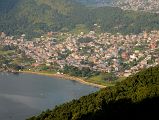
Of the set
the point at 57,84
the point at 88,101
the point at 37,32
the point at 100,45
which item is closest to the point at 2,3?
the point at 37,32

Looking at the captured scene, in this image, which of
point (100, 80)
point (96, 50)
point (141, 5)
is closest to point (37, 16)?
point (141, 5)

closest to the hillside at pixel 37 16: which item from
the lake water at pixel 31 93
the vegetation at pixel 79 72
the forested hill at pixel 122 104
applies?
the vegetation at pixel 79 72

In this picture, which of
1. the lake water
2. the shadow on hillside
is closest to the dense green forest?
the lake water

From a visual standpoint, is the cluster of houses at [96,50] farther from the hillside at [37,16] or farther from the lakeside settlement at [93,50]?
the hillside at [37,16]

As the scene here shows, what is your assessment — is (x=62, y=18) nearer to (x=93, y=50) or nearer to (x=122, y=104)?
(x=93, y=50)

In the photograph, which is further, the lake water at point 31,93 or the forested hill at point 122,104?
the lake water at point 31,93

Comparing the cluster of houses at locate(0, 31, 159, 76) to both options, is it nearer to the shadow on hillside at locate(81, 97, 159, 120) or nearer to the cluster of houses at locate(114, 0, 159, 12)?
the cluster of houses at locate(114, 0, 159, 12)
